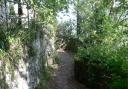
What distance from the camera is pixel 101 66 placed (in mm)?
12734

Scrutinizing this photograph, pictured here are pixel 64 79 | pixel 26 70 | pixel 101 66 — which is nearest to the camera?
pixel 26 70

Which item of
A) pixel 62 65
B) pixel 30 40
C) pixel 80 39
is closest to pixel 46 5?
pixel 30 40

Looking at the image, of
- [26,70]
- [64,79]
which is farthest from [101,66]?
[26,70]

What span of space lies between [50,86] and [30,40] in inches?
95.9

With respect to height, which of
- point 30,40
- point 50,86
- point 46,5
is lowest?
point 50,86

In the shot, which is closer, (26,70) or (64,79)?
(26,70)

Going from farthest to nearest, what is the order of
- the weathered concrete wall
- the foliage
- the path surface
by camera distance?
the path surface → the foliage → the weathered concrete wall

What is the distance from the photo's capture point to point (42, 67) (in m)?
14.0

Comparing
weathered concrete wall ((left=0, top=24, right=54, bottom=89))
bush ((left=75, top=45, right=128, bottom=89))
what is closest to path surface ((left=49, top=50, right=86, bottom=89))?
bush ((left=75, top=45, right=128, bottom=89))

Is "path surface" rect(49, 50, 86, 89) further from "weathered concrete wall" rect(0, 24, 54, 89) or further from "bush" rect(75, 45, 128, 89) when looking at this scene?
"weathered concrete wall" rect(0, 24, 54, 89)

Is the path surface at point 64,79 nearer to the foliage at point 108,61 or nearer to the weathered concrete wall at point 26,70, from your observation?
the foliage at point 108,61

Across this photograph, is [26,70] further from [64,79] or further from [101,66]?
[64,79]

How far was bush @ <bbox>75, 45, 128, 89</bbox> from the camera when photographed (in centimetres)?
1130

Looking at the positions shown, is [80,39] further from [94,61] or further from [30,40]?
[30,40]
